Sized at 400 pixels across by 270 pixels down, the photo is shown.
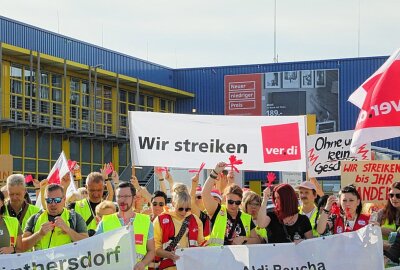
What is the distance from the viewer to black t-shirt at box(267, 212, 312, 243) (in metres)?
9.08

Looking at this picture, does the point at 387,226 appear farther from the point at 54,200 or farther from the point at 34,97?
the point at 34,97

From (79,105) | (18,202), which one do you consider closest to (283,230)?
(18,202)

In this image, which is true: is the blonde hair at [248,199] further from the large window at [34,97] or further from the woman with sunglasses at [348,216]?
the large window at [34,97]

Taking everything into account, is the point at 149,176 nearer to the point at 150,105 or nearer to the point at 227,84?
the point at 150,105

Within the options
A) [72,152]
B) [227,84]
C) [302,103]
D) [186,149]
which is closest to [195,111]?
[227,84]

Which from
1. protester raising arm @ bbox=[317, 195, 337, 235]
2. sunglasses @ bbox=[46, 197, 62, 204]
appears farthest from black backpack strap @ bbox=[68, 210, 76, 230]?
protester raising arm @ bbox=[317, 195, 337, 235]

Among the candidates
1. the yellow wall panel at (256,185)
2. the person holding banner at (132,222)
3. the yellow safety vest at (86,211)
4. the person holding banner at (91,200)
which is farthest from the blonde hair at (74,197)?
the yellow wall panel at (256,185)

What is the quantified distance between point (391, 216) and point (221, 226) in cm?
177

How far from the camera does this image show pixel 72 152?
4119cm

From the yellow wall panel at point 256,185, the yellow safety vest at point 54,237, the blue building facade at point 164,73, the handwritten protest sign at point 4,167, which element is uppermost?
the blue building facade at point 164,73

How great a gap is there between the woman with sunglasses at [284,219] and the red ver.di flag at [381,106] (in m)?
1.65

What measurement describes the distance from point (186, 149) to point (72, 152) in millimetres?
28502

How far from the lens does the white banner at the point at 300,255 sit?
882 cm

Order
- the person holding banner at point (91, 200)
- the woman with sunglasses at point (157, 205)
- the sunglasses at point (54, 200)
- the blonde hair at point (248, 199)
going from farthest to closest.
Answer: the woman with sunglasses at point (157, 205) → the blonde hair at point (248, 199) → the person holding banner at point (91, 200) → the sunglasses at point (54, 200)
